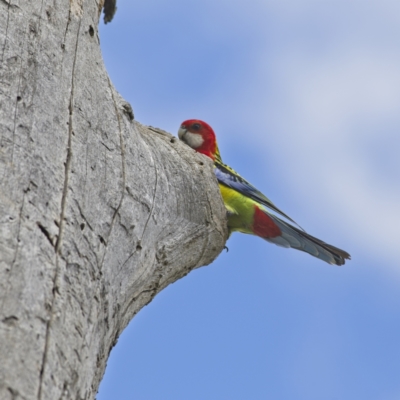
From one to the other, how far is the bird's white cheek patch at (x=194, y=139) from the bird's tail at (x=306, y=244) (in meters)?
1.20

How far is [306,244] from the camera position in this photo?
441 cm

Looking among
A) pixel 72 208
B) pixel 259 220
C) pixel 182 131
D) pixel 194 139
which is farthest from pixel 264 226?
pixel 72 208

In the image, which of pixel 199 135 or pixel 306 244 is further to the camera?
pixel 199 135

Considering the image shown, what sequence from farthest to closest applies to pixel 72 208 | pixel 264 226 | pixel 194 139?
1. pixel 194 139
2. pixel 264 226
3. pixel 72 208

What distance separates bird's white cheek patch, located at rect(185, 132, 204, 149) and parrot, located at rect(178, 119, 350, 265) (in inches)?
31.0

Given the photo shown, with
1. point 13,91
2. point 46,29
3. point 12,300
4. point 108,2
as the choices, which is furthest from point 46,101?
point 108,2

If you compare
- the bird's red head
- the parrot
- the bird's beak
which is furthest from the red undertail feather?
the bird's beak

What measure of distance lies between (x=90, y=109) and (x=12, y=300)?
1.07 metres

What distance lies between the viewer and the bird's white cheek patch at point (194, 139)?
18.1ft

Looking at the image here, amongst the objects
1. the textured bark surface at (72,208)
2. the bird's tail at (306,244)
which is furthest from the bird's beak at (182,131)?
the textured bark surface at (72,208)

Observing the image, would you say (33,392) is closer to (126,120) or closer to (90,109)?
(90,109)

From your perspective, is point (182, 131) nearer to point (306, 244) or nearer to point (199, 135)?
point (199, 135)

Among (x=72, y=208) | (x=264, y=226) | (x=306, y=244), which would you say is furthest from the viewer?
(x=264, y=226)

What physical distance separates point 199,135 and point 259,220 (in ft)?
4.05
